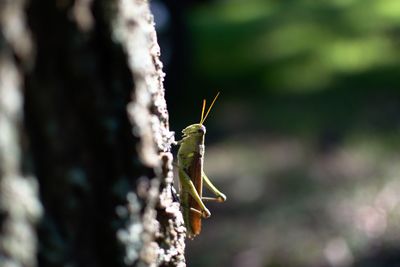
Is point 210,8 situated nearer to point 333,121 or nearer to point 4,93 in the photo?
point 333,121

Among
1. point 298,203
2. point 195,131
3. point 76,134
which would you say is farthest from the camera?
point 298,203

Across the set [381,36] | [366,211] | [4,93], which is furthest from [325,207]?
[4,93]

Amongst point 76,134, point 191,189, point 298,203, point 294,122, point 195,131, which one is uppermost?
point 294,122

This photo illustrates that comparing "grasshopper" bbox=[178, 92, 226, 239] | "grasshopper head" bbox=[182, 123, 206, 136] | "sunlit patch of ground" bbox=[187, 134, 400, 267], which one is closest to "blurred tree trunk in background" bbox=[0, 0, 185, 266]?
"grasshopper" bbox=[178, 92, 226, 239]

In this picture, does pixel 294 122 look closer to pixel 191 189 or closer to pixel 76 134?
pixel 191 189

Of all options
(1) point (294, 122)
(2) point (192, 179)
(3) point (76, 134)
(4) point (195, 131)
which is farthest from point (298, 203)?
(3) point (76, 134)

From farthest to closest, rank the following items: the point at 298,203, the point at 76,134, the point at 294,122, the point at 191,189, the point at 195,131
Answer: the point at 294,122 < the point at 298,203 < the point at 195,131 < the point at 191,189 < the point at 76,134
